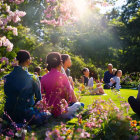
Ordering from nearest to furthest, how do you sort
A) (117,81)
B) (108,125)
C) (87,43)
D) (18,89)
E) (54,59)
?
(108,125) < (18,89) < (54,59) < (117,81) < (87,43)

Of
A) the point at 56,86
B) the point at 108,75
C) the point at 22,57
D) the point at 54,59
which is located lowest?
the point at 108,75

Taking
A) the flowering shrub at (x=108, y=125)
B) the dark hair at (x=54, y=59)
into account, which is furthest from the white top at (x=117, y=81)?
the flowering shrub at (x=108, y=125)

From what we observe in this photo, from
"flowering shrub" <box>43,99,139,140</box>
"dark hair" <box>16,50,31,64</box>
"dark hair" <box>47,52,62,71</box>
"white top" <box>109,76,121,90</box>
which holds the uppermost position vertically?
"dark hair" <box>16,50,31,64</box>

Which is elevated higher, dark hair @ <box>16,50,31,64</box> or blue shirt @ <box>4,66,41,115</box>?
dark hair @ <box>16,50,31,64</box>

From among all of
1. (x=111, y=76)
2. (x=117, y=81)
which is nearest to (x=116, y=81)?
(x=117, y=81)

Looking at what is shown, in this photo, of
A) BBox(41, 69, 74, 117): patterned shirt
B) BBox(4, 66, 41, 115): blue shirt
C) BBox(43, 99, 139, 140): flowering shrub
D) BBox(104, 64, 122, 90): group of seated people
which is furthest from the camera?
BBox(104, 64, 122, 90): group of seated people

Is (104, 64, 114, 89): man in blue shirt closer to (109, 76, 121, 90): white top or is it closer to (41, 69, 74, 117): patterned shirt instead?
(109, 76, 121, 90): white top

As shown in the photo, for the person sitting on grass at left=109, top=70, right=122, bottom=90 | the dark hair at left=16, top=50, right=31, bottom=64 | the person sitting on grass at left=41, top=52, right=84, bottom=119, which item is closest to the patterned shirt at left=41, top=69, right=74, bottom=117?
the person sitting on grass at left=41, top=52, right=84, bottom=119

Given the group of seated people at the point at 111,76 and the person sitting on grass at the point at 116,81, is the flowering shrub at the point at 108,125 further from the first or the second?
the group of seated people at the point at 111,76

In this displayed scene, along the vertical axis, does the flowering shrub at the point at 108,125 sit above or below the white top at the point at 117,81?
above

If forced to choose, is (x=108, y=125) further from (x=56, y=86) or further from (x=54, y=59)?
(x=54, y=59)

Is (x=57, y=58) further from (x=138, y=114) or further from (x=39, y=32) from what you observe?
(x=39, y=32)

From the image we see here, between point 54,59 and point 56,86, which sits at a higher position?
point 54,59

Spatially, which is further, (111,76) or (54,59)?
(111,76)
